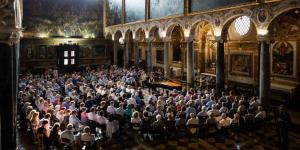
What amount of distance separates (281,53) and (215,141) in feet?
36.2

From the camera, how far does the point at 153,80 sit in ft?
76.1

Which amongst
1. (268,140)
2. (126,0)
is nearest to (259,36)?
(268,140)

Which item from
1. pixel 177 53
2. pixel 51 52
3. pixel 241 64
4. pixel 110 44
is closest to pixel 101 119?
pixel 241 64

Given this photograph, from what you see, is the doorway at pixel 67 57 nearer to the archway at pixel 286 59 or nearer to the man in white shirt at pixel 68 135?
the archway at pixel 286 59

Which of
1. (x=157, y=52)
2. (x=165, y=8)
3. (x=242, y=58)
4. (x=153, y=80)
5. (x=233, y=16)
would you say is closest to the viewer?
(x=233, y=16)

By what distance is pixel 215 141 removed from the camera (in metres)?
11.4

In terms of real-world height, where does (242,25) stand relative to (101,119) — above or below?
above

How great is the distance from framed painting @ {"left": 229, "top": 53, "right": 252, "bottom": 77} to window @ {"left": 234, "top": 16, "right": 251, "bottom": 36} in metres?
1.80

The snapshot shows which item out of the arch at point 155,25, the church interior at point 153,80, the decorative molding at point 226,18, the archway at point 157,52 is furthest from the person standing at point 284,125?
the archway at point 157,52

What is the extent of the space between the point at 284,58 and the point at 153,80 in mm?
9985

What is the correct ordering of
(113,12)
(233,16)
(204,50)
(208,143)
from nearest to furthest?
(208,143) < (233,16) < (204,50) < (113,12)

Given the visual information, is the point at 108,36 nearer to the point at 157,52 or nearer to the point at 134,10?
the point at 157,52

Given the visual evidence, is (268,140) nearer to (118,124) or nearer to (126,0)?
(118,124)

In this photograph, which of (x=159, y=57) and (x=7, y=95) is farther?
(x=159, y=57)
